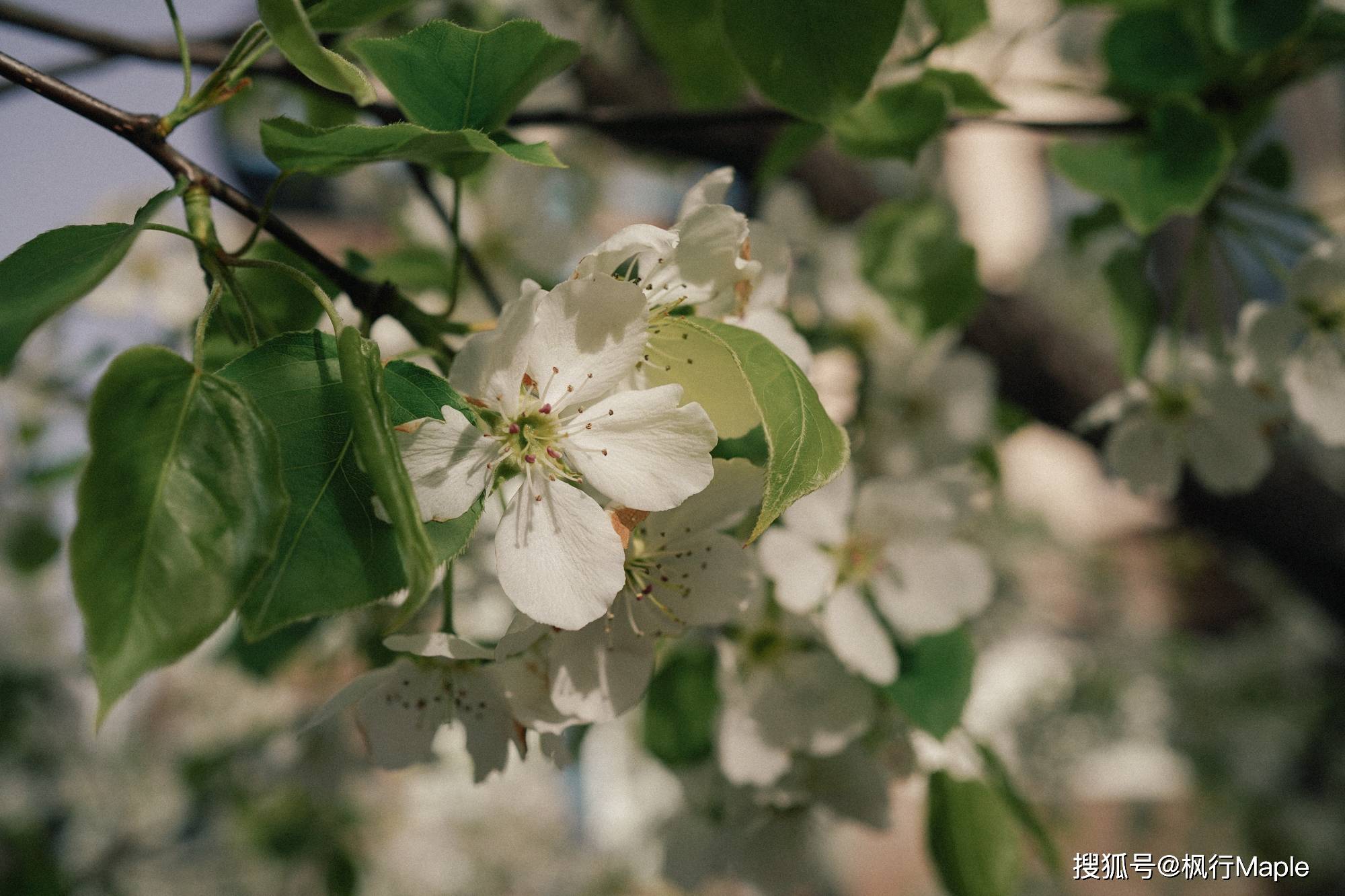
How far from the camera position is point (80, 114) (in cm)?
41

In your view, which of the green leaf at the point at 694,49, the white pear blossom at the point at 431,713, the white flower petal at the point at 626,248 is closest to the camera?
the white flower petal at the point at 626,248

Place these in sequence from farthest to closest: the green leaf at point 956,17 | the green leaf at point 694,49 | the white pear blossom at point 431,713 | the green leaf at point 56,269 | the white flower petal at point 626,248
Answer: the green leaf at point 694,49 < the green leaf at point 956,17 < the white pear blossom at point 431,713 < the white flower petal at point 626,248 < the green leaf at point 56,269

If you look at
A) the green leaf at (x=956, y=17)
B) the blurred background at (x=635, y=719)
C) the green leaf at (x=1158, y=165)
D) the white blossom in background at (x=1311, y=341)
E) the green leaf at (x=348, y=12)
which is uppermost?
the green leaf at (x=348, y=12)

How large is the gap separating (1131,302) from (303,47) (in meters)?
0.67

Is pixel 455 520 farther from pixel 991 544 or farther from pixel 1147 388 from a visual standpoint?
pixel 991 544

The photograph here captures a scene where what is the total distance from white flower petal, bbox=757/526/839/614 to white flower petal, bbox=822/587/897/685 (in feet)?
0.05

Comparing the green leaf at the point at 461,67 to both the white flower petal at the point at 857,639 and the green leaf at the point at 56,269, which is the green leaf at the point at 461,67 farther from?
the white flower petal at the point at 857,639

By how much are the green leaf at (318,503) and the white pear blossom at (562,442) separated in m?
0.02

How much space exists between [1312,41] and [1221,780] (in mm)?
2130

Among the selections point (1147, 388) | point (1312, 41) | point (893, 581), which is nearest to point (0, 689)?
point (893, 581)

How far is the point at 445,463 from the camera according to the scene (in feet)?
1.25

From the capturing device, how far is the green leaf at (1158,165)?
2.12 feet

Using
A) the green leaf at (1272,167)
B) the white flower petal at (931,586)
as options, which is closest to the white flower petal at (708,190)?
the white flower petal at (931,586)

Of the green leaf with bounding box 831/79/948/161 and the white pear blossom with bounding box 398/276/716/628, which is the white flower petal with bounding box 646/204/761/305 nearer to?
the white pear blossom with bounding box 398/276/716/628
